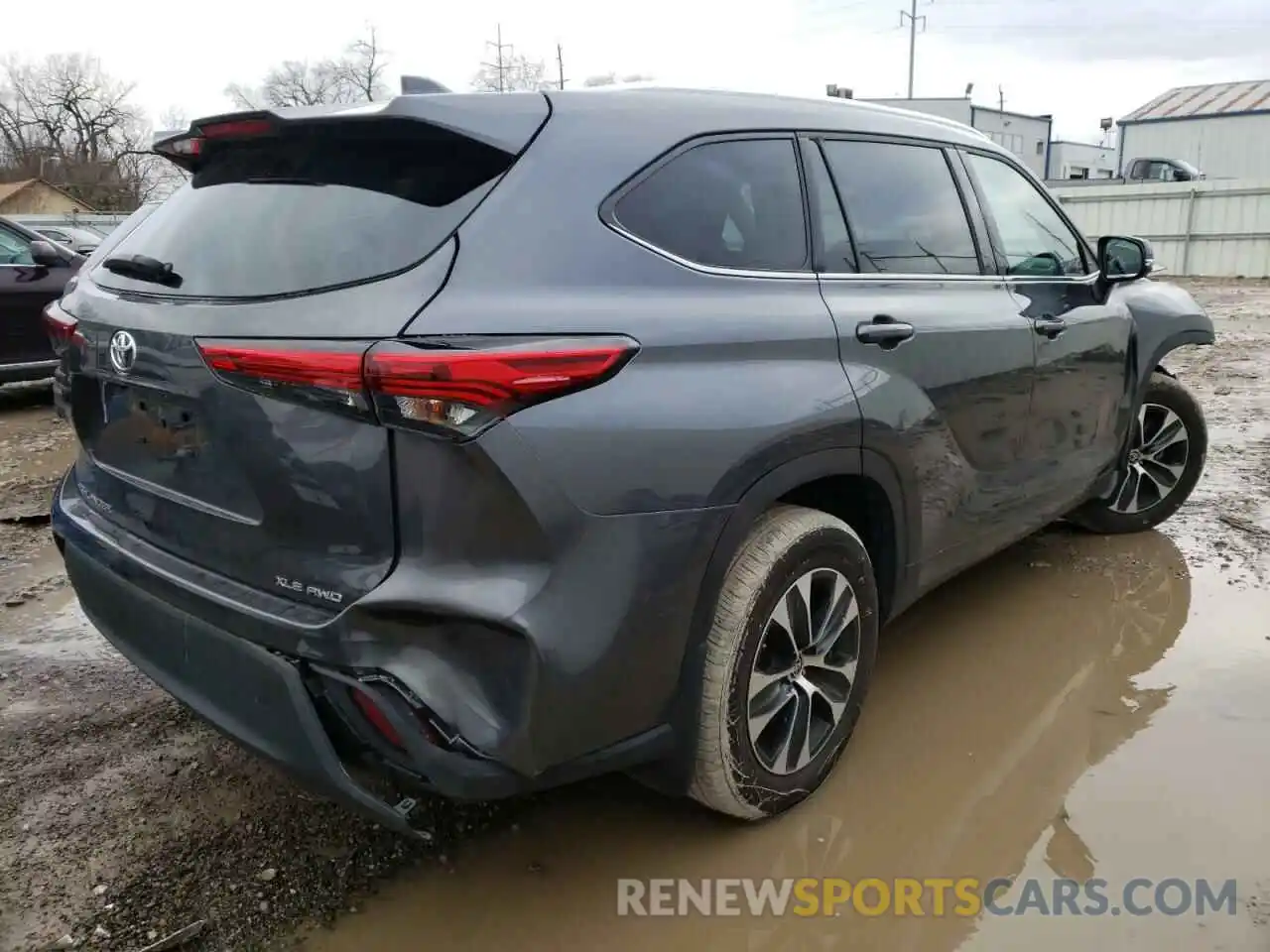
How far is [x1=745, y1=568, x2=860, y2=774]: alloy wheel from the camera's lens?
235cm

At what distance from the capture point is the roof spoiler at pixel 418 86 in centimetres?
207

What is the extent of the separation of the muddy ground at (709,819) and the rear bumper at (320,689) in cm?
50

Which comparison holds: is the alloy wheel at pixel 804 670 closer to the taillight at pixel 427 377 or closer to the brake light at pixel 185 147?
the taillight at pixel 427 377

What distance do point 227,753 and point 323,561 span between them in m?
1.28

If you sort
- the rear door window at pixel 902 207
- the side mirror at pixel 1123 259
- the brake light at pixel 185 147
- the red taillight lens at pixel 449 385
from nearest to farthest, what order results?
the red taillight lens at pixel 449 385, the brake light at pixel 185 147, the rear door window at pixel 902 207, the side mirror at pixel 1123 259

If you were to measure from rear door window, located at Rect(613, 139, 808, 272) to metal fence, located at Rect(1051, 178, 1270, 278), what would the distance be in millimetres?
21040

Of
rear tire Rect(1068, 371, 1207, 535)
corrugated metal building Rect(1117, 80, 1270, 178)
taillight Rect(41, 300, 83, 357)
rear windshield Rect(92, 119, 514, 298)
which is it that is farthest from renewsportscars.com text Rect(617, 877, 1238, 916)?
corrugated metal building Rect(1117, 80, 1270, 178)

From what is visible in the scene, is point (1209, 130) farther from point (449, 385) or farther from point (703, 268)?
point (449, 385)

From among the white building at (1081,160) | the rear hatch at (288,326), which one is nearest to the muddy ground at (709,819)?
the rear hatch at (288,326)

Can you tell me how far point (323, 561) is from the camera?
75.1 inches

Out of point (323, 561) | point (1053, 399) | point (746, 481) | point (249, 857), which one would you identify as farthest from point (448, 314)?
point (1053, 399)

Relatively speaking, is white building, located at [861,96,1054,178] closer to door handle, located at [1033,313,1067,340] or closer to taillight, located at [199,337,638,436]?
door handle, located at [1033,313,1067,340]

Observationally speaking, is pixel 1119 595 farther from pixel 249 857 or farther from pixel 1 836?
pixel 1 836

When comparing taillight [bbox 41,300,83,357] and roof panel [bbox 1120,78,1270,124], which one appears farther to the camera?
roof panel [bbox 1120,78,1270,124]
